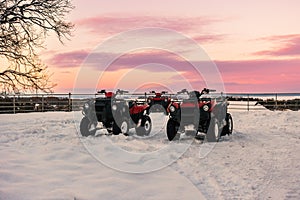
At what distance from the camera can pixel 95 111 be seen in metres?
12.2

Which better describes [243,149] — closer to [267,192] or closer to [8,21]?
[267,192]

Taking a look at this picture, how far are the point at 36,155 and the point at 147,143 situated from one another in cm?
346

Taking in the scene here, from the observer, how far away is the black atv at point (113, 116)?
12055 mm

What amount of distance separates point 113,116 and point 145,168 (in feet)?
15.5

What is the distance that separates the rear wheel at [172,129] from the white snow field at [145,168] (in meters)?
0.26

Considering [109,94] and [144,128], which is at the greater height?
[109,94]

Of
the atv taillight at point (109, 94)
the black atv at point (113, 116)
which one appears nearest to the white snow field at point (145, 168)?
the black atv at point (113, 116)

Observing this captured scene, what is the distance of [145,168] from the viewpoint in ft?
24.7

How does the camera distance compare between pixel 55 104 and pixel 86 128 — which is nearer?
pixel 86 128

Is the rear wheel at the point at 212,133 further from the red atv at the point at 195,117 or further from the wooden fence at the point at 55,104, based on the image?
the wooden fence at the point at 55,104

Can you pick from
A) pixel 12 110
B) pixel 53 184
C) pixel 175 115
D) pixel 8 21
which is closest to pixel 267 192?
pixel 53 184

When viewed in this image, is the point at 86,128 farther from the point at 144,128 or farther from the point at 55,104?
the point at 55,104

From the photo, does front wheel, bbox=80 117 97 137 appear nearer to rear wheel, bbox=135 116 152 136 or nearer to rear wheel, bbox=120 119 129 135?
rear wheel, bbox=120 119 129 135

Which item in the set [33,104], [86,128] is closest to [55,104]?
[33,104]
